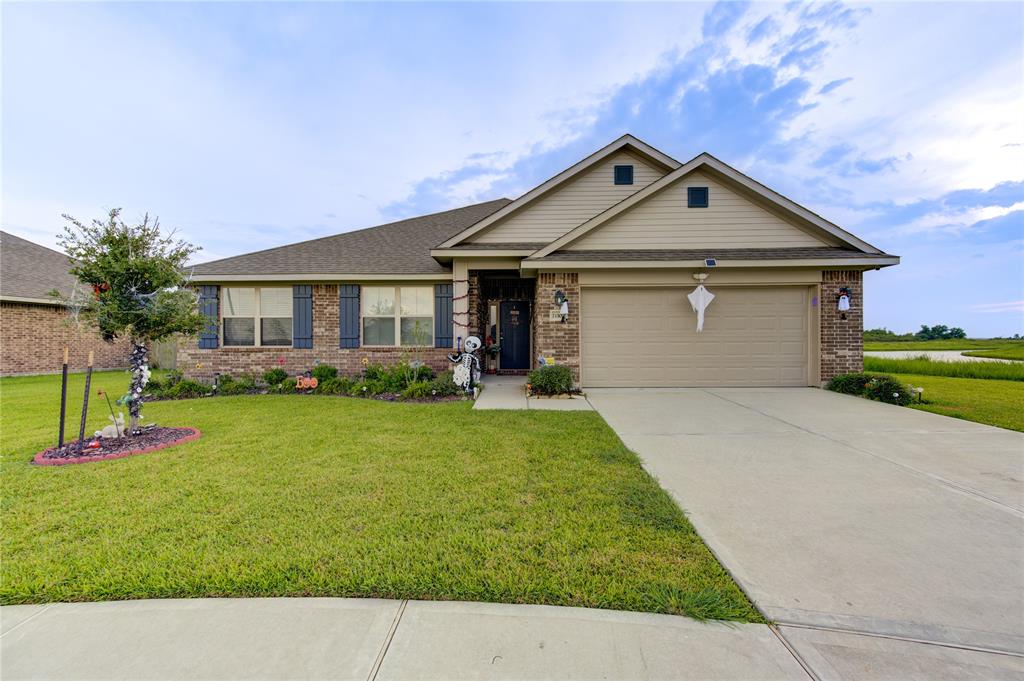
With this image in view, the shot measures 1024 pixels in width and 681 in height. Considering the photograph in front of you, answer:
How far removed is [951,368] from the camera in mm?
12656

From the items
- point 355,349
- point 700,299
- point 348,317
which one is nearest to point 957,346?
point 700,299

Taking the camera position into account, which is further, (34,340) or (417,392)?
(34,340)

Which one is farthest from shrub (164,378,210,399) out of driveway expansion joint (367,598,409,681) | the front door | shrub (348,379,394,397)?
driveway expansion joint (367,598,409,681)

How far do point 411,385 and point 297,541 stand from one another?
5819 mm

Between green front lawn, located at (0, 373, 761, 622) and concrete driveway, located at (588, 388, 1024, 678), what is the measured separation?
1.10ft

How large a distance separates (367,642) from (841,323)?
10714 millimetres

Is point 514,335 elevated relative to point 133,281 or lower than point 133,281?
lower

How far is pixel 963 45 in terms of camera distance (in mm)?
7523

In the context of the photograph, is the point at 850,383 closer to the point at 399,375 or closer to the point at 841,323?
the point at 841,323

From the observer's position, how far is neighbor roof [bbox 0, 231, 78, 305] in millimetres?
13133

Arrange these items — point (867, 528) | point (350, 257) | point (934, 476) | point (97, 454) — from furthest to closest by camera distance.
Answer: point (350, 257), point (97, 454), point (934, 476), point (867, 528)

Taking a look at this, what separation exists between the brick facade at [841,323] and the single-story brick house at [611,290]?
0.10 ft

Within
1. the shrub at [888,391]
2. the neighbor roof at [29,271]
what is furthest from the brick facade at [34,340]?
the shrub at [888,391]

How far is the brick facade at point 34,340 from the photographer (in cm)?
1286
